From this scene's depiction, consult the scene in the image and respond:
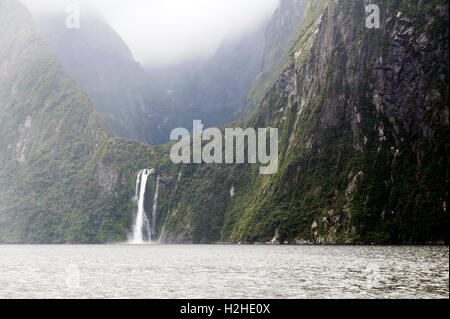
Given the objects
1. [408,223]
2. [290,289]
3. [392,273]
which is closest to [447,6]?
[408,223]

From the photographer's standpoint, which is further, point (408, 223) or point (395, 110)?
point (395, 110)

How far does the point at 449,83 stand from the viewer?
17975 centimetres

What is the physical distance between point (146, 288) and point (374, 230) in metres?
141

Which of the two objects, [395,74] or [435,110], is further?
[395,74]

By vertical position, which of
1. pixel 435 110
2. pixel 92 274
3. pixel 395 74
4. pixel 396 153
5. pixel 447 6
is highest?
pixel 447 6

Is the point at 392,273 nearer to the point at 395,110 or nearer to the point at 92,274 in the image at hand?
the point at 92,274

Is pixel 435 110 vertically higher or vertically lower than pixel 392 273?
higher

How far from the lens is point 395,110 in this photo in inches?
7756

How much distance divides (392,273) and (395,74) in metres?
155
